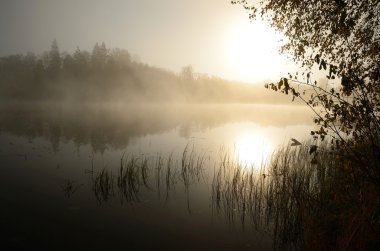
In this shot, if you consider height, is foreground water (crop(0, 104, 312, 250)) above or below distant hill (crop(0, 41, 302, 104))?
below

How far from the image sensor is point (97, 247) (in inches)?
300

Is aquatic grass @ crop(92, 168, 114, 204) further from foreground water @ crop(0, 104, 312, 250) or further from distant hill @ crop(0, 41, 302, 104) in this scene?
distant hill @ crop(0, 41, 302, 104)

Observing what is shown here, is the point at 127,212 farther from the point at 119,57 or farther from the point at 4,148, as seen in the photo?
the point at 119,57

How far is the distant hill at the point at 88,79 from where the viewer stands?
84.1m

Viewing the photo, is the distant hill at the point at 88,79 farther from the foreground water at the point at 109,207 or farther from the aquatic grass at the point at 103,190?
the aquatic grass at the point at 103,190

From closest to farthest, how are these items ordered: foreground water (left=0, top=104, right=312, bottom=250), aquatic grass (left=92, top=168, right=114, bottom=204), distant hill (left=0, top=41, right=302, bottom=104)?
foreground water (left=0, top=104, right=312, bottom=250) < aquatic grass (left=92, top=168, right=114, bottom=204) < distant hill (left=0, top=41, right=302, bottom=104)

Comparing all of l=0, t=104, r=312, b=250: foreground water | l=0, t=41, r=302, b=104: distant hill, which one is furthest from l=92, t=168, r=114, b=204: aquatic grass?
l=0, t=41, r=302, b=104: distant hill

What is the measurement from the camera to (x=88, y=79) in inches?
3656

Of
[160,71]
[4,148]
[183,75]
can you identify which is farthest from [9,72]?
[4,148]

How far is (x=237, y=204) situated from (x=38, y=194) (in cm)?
731

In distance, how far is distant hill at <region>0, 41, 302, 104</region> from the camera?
84.1 m

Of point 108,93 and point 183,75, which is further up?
point 183,75

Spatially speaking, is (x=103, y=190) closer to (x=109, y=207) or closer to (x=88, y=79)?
(x=109, y=207)

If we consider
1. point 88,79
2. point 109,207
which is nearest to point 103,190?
point 109,207
